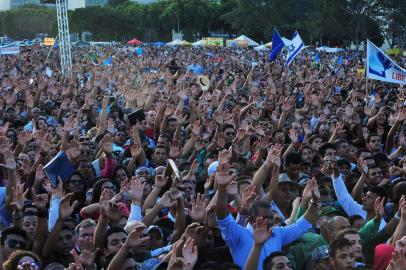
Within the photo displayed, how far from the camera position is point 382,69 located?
13883mm

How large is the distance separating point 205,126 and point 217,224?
5214 millimetres

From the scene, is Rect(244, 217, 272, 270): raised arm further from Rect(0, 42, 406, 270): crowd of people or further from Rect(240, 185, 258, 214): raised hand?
Rect(240, 185, 258, 214): raised hand

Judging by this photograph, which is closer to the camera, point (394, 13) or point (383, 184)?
point (383, 184)

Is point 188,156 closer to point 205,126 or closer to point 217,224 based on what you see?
point 205,126

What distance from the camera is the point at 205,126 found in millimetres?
10539

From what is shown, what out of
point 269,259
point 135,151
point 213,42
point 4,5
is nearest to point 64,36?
point 135,151

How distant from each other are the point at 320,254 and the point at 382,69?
9.36 meters

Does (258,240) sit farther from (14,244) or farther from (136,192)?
(14,244)

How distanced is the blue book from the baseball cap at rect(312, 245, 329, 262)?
276cm

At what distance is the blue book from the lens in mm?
7113

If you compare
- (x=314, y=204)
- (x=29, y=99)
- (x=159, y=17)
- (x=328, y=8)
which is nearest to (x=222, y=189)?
(x=314, y=204)

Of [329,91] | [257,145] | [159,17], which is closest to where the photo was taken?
[257,145]

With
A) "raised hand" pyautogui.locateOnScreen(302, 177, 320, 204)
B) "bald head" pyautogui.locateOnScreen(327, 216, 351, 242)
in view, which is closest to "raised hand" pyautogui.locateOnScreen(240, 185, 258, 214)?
"raised hand" pyautogui.locateOnScreen(302, 177, 320, 204)

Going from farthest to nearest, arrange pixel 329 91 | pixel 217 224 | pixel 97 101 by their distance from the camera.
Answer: pixel 329 91 → pixel 97 101 → pixel 217 224
